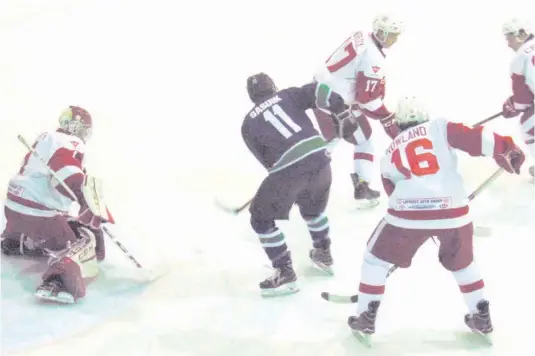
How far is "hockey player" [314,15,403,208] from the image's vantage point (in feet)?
11.6

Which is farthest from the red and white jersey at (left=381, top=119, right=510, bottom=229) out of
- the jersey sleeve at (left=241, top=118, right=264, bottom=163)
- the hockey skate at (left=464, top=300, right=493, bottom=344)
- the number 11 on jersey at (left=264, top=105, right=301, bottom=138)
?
the jersey sleeve at (left=241, top=118, right=264, bottom=163)

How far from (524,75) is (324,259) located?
53.0 inches

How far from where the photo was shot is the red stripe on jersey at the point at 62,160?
3061 mm

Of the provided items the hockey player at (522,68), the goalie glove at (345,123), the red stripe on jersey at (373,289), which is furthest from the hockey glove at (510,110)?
the red stripe on jersey at (373,289)

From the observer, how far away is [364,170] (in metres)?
3.84

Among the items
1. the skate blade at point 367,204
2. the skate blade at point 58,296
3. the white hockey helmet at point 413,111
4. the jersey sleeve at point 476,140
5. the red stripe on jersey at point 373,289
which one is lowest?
the skate blade at point 367,204

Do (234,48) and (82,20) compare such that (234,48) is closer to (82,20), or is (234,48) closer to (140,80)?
(140,80)

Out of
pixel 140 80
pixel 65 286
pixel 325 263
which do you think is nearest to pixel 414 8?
pixel 140 80

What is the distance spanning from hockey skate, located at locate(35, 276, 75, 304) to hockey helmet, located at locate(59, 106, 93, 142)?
0.61 meters

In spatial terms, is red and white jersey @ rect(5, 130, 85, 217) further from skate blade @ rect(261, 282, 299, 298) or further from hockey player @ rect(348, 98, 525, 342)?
hockey player @ rect(348, 98, 525, 342)

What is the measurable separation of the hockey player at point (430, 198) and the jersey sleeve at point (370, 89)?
1.02 meters

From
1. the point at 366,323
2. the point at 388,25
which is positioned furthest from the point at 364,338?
the point at 388,25

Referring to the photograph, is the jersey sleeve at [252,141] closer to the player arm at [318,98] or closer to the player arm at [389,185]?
the player arm at [318,98]

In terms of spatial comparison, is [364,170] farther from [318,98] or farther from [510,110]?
[318,98]
